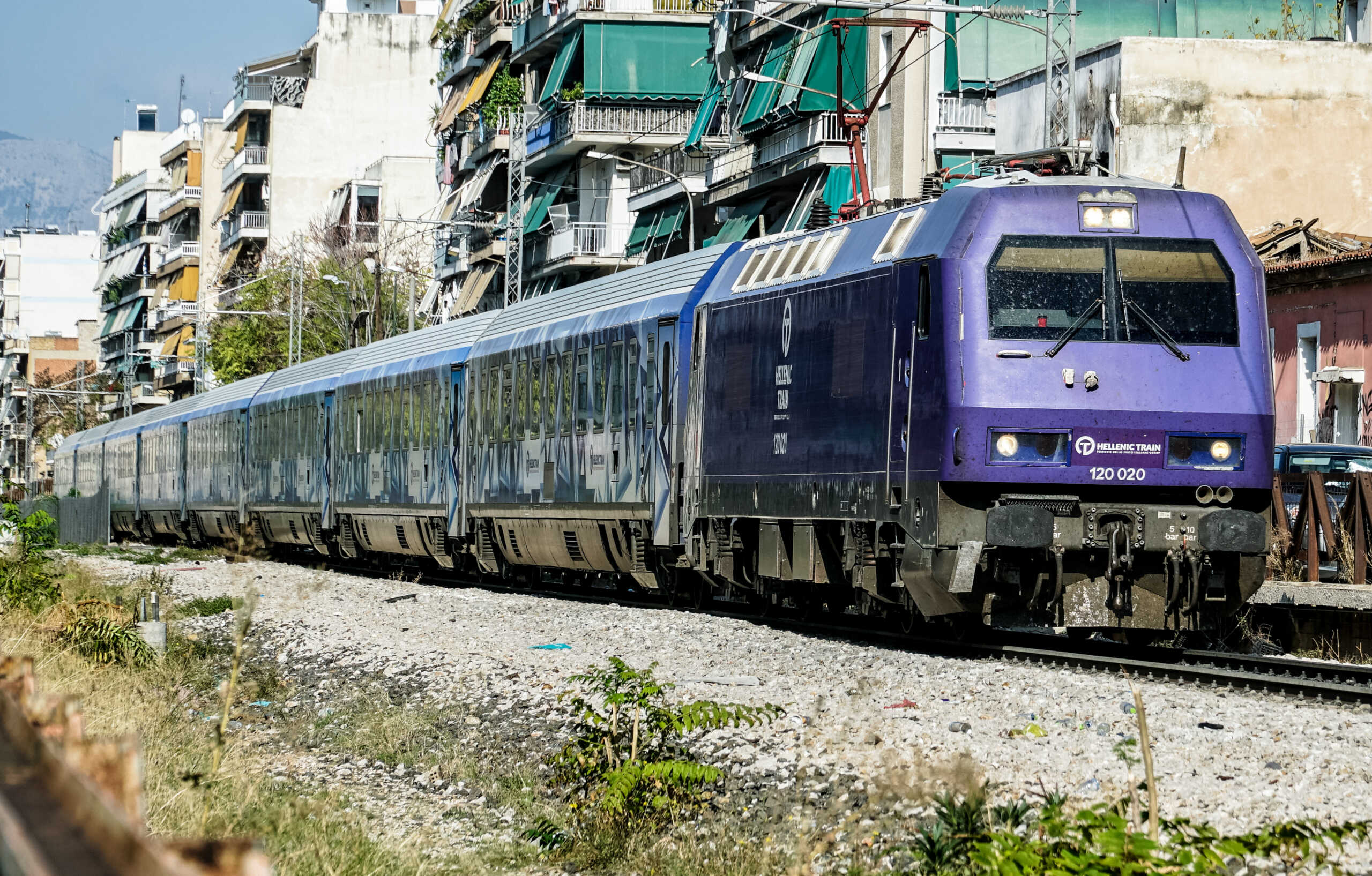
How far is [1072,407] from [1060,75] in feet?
70.8

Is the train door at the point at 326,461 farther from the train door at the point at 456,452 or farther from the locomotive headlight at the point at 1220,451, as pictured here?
the locomotive headlight at the point at 1220,451

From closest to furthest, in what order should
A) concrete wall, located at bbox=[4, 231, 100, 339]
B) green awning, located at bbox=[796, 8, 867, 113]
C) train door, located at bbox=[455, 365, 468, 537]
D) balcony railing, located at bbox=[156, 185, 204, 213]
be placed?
train door, located at bbox=[455, 365, 468, 537] → green awning, located at bbox=[796, 8, 867, 113] → balcony railing, located at bbox=[156, 185, 204, 213] → concrete wall, located at bbox=[4, 231, 100, 339]

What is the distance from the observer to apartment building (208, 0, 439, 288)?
8762 cm

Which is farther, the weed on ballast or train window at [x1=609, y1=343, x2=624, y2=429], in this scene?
train window at [x1=609, y1=343, x2=624, y2=429]

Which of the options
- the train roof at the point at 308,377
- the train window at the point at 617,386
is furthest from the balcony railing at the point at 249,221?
the train window at the point at 617,386

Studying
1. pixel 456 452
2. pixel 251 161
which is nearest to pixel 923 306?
pixel 456 452

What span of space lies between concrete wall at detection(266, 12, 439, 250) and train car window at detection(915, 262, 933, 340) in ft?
247

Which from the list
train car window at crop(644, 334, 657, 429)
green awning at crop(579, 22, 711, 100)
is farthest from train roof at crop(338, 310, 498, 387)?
green awning at crop(579, 22, 711, 100)

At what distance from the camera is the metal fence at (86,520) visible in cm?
4644

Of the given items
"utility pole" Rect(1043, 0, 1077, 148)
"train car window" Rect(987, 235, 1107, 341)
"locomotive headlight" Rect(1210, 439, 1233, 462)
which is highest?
"utility pole" Rect(1043, 0, 1077, 148)

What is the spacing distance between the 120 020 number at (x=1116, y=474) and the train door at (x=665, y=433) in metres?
6.15

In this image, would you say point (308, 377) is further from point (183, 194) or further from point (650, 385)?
point (183, 194)

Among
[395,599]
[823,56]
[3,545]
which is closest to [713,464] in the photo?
[395,599]

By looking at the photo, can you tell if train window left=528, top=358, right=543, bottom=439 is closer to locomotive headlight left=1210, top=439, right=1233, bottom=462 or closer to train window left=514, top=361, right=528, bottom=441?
train window left=514, top=361, right=528, bottom=441
